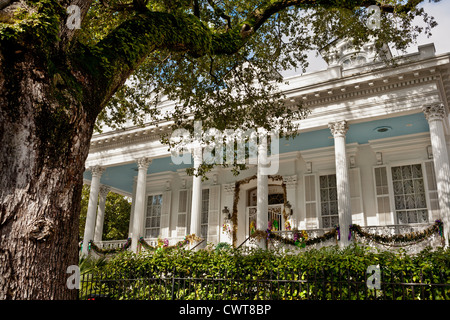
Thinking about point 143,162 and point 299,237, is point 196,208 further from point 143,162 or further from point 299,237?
point 299,237

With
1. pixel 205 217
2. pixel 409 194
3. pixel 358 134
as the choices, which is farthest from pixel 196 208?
pixel 409 194

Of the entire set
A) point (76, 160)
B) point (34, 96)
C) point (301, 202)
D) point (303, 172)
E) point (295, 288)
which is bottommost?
point (295, 288)

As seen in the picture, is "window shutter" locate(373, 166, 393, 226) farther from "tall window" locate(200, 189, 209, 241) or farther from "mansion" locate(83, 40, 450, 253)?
"tall window" locate(200, 189, 209, 241)

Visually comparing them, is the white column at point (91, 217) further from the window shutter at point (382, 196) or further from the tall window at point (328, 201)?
the window shutter at point (382, 196)

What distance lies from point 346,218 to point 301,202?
410 centimetres

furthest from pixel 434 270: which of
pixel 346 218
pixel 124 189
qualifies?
pixel 124 189

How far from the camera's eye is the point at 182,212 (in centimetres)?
1886

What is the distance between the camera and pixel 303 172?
16.1 m

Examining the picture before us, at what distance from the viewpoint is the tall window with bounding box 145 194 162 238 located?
19594 millimetres

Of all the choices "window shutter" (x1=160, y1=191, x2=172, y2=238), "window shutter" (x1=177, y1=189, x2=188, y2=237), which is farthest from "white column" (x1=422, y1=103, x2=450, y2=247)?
"window shutter" (x1=160, y1=191, x2=172, y2=238)

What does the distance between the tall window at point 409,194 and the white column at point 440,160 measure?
285 centimetres

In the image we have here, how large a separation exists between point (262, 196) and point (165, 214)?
751cm

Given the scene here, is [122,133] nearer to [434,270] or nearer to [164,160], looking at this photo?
[164,160]

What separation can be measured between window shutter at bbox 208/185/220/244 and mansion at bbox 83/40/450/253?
0.05 meters
